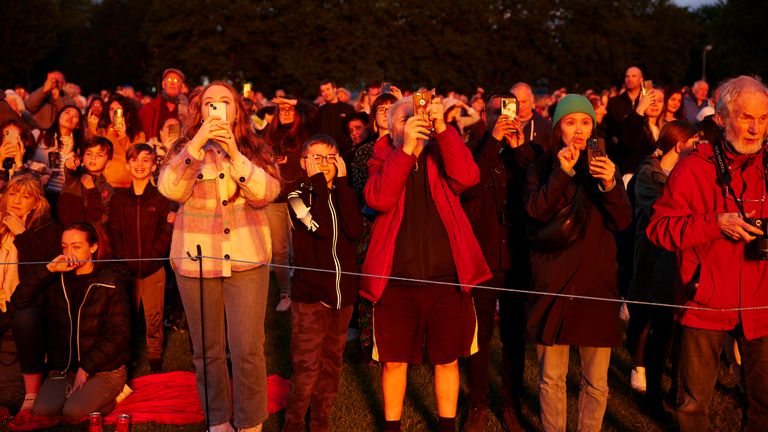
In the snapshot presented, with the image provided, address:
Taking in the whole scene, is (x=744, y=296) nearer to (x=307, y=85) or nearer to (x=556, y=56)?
(x=307, y=85)

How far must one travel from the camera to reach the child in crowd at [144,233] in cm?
848

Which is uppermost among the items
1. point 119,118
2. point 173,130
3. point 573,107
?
point 119,118

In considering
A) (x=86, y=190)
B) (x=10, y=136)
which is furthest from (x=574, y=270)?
(x=10, y=136)

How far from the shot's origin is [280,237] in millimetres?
10477

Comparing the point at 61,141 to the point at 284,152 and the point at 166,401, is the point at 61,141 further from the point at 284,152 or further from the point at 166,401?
the point at 166,401

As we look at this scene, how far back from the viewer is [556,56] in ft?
186

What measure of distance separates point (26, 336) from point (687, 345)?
475 cm

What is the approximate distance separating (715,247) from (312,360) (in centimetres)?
266

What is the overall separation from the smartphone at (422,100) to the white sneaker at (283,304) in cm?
557

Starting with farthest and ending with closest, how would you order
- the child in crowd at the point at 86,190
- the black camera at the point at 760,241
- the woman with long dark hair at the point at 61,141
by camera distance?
the woman with long dark hair at the point at 61,141 < the child in crowd at the point at 86,190 < the black camera at the point at 760,241

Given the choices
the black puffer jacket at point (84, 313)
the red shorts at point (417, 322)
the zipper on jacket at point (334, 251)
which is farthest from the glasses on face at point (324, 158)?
the black puffer jacket at point (84, 313)

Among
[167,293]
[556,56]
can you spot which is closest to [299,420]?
[167,293]

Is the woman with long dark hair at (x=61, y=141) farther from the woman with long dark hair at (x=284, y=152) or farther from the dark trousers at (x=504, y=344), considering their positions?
the dark trousers at (x=504, y=344)

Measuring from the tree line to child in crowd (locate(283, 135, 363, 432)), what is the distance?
45.1 m
